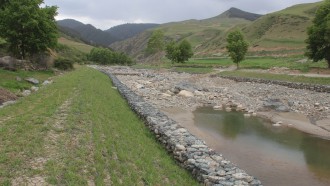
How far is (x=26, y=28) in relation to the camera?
174 ft

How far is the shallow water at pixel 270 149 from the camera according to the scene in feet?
60.2

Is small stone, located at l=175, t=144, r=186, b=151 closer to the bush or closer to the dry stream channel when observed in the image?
the dry stream channel

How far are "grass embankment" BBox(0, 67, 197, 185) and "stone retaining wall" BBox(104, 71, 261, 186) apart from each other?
483 millimetres

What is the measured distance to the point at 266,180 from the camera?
17391 mm

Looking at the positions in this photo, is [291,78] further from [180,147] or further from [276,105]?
[180,147]

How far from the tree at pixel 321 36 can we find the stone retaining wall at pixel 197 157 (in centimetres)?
4362

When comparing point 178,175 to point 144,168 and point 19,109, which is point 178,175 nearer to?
point 144,168

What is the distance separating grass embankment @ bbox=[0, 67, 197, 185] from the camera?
40.0 ft

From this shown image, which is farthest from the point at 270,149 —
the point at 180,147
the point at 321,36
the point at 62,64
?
the point at 62,64

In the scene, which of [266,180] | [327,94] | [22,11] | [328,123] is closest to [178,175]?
[266,180]

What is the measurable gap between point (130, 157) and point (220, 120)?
1900cm

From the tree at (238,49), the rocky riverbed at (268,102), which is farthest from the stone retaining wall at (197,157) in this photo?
the tree at (238,49)

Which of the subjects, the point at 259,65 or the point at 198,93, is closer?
the point at 198,93

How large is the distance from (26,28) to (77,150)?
4400cm
